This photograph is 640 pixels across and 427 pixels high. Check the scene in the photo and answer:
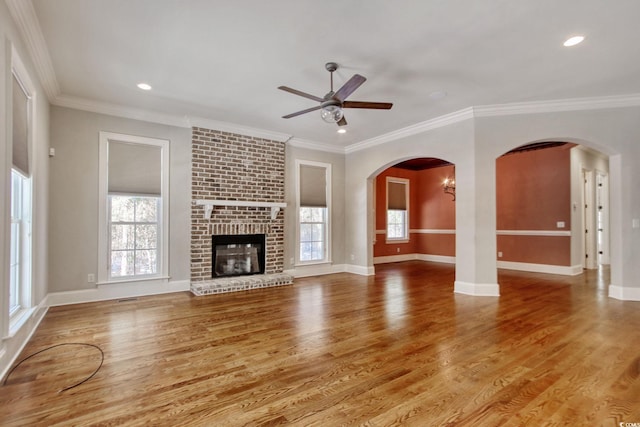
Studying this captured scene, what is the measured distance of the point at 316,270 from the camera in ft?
22.7

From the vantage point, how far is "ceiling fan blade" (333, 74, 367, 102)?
9.78 ft

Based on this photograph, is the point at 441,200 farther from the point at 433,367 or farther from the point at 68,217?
the point at 68,217

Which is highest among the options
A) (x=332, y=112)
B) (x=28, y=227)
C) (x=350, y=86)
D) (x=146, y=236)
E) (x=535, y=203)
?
(x=350, y=86)

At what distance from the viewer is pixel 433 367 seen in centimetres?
253

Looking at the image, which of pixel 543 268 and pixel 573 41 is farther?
pixel 543 268

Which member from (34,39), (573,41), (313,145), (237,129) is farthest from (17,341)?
Result: (573,41)

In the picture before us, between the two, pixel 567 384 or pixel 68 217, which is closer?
pixel 567 384

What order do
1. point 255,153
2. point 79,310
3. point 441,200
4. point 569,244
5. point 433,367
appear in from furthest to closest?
point 441,200 < point 569,244 < point 255,153 < point 79,310 < point 433,367

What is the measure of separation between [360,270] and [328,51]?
4.88m

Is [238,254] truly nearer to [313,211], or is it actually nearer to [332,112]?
[313,211]

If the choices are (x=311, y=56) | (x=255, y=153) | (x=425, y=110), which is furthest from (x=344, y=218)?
(x=311, y=56)

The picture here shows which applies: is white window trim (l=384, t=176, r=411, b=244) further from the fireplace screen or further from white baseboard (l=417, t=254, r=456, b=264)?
→ the fireplace screen

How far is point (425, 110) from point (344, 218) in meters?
3.22

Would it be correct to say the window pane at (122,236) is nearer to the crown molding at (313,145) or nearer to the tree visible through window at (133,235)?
the tree visible through window at (133,235)
